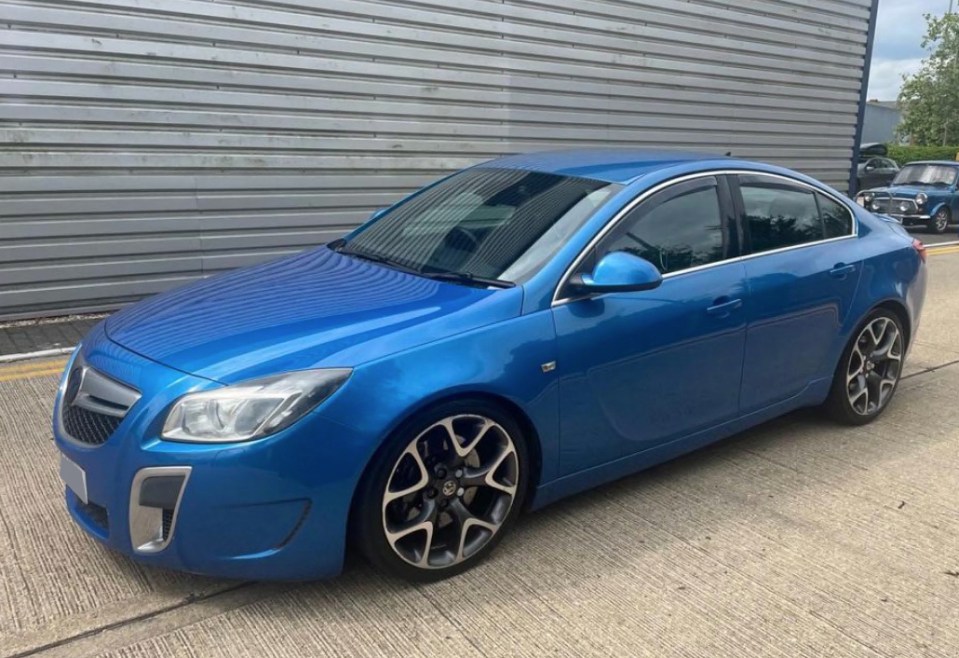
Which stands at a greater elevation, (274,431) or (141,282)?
(274,431)

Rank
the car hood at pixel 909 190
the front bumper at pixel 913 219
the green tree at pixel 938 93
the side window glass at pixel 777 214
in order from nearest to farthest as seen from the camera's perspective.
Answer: the side window glass at pixel 777 214, the front bumper at pixel 913 219, the car hood at pixel 909 190, the green tree at pixel 938 93

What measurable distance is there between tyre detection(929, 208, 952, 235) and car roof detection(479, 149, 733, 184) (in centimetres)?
1351

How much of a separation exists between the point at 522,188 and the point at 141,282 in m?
4.69

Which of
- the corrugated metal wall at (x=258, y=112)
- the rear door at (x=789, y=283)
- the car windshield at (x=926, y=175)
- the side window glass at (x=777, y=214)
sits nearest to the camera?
the rear door at (x=789, y=283)

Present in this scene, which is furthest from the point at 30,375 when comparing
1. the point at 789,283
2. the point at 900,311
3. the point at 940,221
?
the point at 940,221

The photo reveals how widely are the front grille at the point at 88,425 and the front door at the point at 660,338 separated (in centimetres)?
156

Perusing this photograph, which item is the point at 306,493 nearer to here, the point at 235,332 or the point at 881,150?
the point at 235,332

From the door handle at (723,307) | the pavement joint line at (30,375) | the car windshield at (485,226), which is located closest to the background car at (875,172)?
the door handle at (723,307)

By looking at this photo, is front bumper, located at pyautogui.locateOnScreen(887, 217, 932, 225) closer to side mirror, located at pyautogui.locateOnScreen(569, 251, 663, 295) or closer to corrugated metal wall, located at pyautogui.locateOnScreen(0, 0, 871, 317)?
corrugated metal wall, located at pyautogui.locateOnScreen(0, 0, 871, 317)

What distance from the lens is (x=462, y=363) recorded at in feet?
9.49

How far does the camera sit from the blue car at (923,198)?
1553 centimetres

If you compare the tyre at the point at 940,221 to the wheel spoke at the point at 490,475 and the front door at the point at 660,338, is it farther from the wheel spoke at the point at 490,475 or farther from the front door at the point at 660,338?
the wheel spoke at the point at 490,475

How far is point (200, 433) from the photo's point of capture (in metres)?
2.59

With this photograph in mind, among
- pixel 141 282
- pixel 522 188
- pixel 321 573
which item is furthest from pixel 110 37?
pixel 321 573
